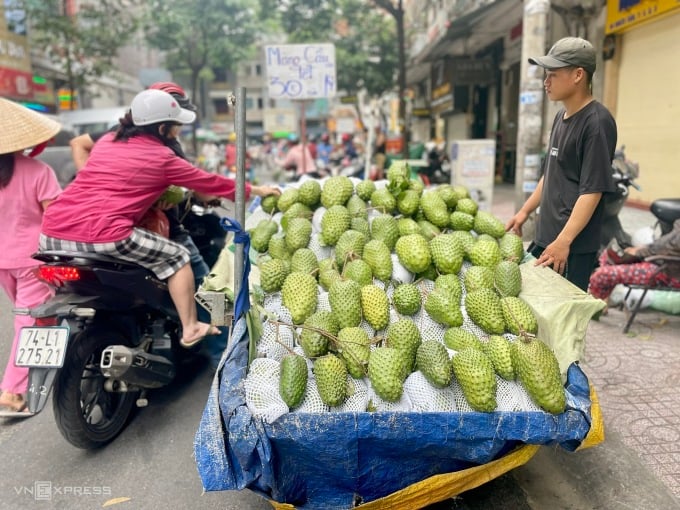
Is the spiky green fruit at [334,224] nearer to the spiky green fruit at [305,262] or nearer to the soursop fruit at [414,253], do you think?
the spiky green fruit at [305,262]

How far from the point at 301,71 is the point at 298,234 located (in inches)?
271

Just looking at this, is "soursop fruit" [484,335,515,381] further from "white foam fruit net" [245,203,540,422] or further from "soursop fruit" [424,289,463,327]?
"soursop fruit" [424,289,463,327]

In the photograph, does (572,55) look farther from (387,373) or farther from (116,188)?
(116,188)

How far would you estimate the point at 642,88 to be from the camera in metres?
9.05

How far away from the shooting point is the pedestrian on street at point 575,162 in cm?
286

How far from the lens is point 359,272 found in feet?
8.84

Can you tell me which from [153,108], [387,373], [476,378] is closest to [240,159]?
[387,373]

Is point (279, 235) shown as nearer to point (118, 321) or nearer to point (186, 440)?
point (118, 321)

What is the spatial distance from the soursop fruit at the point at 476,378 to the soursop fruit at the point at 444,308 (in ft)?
0.96

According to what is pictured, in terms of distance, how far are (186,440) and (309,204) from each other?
1.69 meters

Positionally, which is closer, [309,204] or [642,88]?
[309,204]

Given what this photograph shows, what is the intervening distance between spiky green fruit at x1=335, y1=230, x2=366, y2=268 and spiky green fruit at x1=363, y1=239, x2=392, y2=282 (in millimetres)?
46

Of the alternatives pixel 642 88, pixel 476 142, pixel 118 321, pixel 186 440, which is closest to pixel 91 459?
pixel 186 440

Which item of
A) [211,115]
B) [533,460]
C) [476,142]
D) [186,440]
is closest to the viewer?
[533,460]
